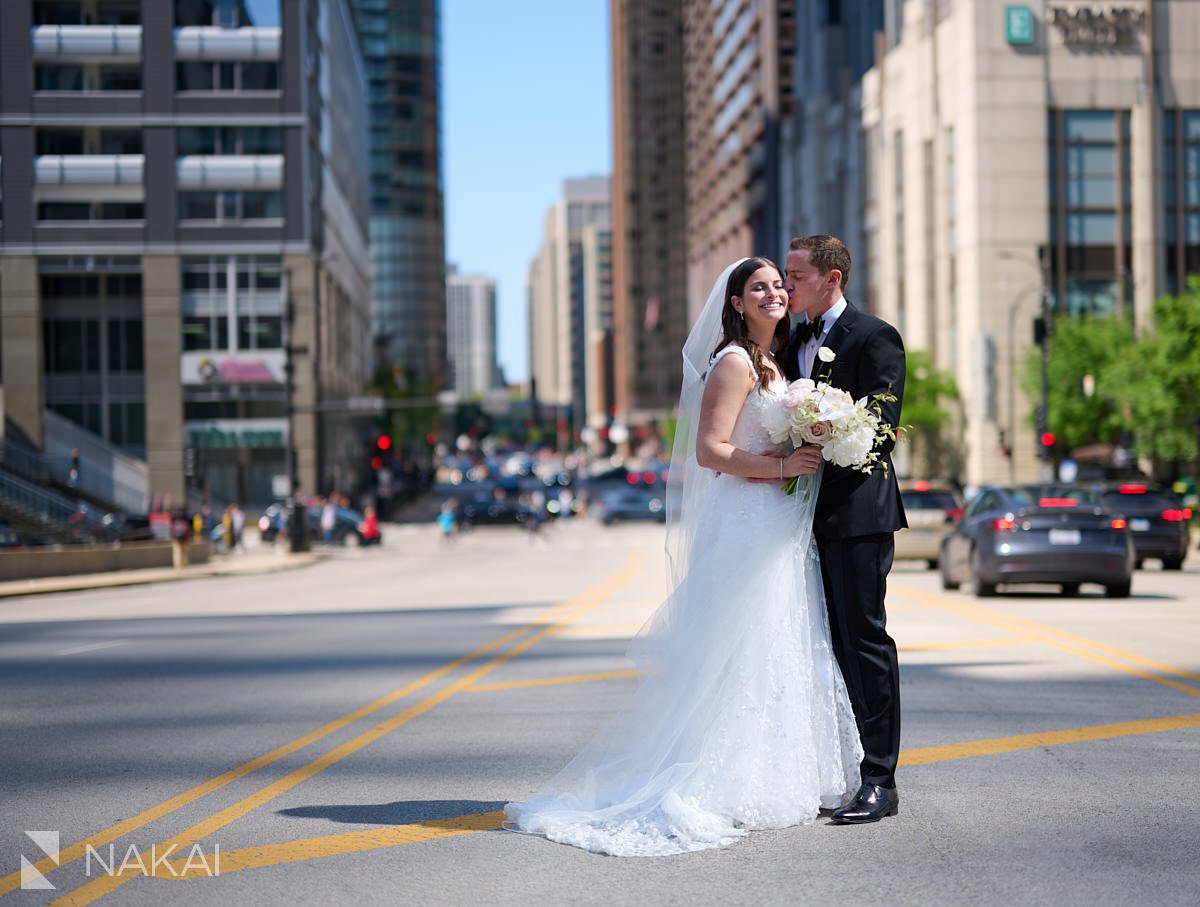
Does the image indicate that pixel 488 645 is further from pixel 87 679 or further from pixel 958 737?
pixel 958 737

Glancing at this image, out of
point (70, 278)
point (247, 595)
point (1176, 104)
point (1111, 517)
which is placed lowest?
point (247, 595)

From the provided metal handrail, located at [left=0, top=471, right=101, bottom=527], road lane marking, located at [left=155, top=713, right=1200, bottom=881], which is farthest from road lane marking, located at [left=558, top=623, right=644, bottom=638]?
metal handrail, located at [left=0, top=471, right=101, bottom=527]

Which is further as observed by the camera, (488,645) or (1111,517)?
(1111,517)

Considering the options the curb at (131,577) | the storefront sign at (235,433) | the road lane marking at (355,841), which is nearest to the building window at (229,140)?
the storefront sign at (235,433)

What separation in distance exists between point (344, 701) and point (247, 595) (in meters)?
18.1

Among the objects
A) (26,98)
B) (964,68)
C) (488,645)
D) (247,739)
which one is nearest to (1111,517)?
(488,645)

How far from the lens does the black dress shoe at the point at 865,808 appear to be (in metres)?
6.62

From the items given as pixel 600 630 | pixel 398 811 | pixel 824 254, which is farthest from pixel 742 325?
pixel 600 630

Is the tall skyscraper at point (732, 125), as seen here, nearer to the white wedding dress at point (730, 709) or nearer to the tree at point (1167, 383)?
the tree at point (1167, 383)

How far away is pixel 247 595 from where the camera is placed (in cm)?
2892

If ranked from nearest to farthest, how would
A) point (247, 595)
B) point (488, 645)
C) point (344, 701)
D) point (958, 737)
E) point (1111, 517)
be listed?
point (958, 737) < point (344, 701) < point (488, 645) < point (1111, 517) < point (247, 595)

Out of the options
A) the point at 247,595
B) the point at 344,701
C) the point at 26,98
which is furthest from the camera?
the point at 26,98

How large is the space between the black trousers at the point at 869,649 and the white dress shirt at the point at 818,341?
0.85 m

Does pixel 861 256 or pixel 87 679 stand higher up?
pixel 861 256
